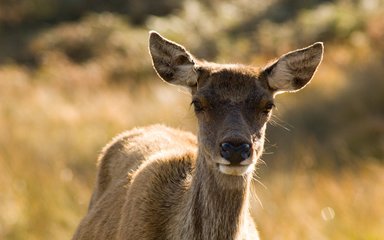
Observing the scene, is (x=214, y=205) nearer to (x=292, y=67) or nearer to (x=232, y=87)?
(x=232, y=87)

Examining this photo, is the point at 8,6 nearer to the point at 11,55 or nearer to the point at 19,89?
the point at 11,55

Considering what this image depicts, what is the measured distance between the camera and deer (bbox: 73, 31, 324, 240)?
→ 5398 mm

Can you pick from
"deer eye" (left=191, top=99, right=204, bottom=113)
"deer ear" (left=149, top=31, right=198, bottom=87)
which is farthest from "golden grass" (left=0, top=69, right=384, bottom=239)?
"deer eye" (left=191, top=99, right=204, bottom=113)

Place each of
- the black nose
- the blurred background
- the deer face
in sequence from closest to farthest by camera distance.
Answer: the black nose
the deer face
the blurred background

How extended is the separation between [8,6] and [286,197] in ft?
87.0

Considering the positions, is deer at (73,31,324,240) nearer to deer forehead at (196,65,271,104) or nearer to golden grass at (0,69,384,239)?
deer forehead at (196,65,271,104)

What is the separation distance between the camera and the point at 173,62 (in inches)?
233

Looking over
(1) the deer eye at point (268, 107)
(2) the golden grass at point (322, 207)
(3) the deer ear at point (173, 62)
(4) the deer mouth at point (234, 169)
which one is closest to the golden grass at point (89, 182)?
(2) the golden grass at point (322, 207)

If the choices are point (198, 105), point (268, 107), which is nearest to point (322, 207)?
point (268, 107)

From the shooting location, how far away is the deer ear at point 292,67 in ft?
19.1

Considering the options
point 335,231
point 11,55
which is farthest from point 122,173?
point 11,55

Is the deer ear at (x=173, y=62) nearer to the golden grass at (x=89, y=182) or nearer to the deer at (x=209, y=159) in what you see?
the deer at (x=209, y=159)

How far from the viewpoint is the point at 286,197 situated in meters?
9.75

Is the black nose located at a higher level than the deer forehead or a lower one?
lower
